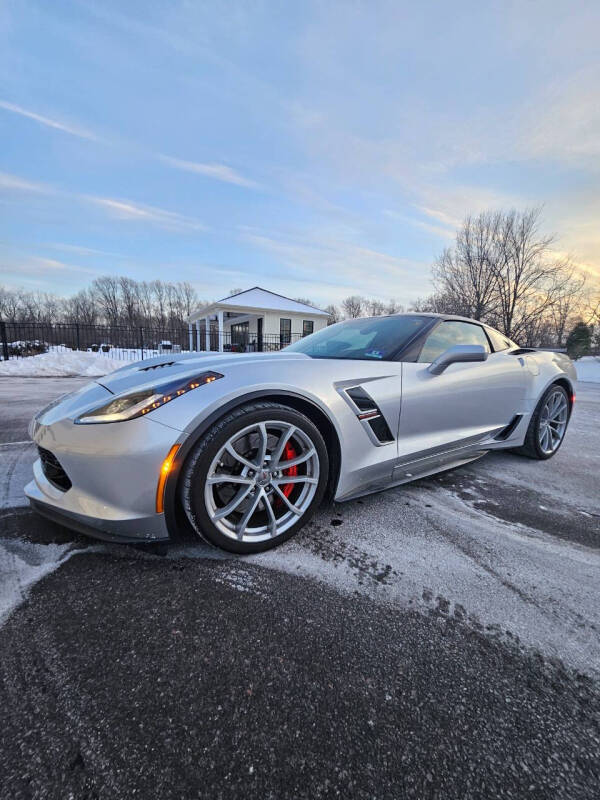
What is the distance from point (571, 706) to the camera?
105cm

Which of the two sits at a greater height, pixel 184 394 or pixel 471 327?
pixel 471 327

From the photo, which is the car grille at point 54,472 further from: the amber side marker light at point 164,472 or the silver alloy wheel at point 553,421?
the silver alloy wheel at point 553,421

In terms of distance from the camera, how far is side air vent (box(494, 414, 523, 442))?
9.86ft

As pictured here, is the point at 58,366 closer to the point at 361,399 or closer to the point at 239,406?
the point at 239,406

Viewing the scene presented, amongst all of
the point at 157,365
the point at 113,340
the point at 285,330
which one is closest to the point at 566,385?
the point at 157,365

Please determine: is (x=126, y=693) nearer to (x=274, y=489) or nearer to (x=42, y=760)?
(x=42, y=760)

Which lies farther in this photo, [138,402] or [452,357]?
[452,357]

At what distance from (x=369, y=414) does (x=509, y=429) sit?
176 centimetres

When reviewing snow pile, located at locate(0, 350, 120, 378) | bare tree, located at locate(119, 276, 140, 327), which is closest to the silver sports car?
snow pile, located at locate(0, 350, 120, 378)

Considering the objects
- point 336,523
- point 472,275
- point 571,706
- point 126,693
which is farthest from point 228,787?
point 472,275

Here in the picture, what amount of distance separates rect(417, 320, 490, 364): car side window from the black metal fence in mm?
7361

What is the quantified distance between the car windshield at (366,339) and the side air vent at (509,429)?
1.21 m

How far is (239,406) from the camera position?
1.70 meters

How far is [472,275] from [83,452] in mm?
27502
